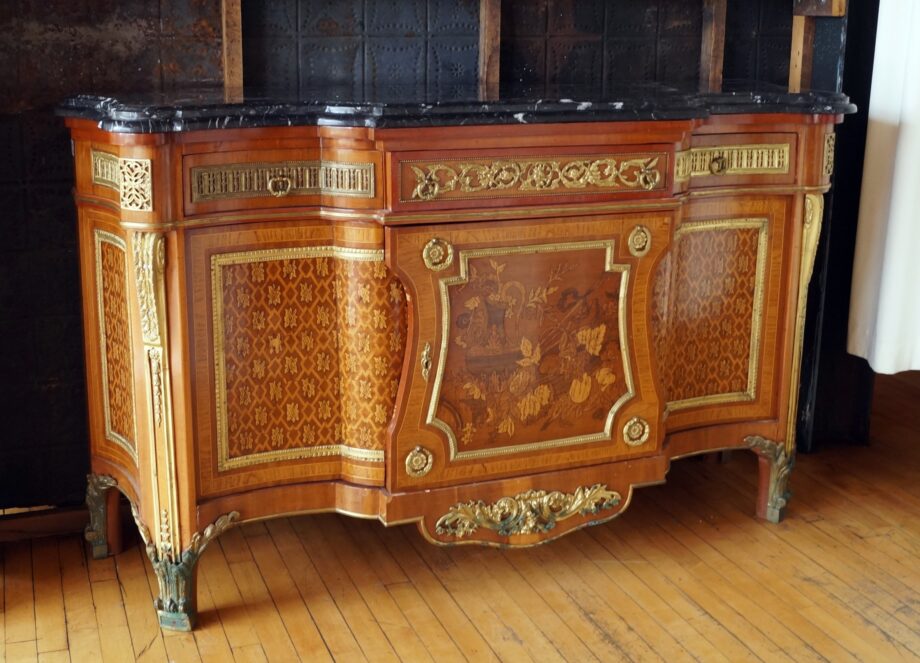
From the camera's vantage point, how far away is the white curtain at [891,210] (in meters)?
3.26

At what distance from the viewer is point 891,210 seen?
10.9 ft

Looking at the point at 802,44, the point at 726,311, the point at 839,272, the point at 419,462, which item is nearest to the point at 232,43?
the point at 419,462

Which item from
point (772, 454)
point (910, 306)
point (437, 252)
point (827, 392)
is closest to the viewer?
point (437, 252)

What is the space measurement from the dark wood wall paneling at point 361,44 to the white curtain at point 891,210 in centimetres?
120

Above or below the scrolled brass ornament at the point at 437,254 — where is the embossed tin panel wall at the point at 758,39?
above

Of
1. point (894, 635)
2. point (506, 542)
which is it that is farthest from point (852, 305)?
point (506, 542)

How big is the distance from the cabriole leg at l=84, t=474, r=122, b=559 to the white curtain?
2.22 metres

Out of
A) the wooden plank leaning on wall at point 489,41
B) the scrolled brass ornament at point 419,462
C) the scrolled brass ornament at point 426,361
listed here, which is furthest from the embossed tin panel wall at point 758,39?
the scrolled brass ornament at point 419,462

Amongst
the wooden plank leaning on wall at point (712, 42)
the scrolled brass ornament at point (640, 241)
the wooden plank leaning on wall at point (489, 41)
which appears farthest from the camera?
the wooden plank leaning on wall at point (712, 42)

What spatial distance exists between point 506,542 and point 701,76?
1543mm

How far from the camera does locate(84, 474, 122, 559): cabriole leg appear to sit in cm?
292

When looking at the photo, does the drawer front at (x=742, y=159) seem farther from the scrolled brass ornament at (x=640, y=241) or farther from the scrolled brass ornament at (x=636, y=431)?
the scrolled brass ornament at (x=636, y=431)

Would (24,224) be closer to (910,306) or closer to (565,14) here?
(565,14)

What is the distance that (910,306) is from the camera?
338 cm
